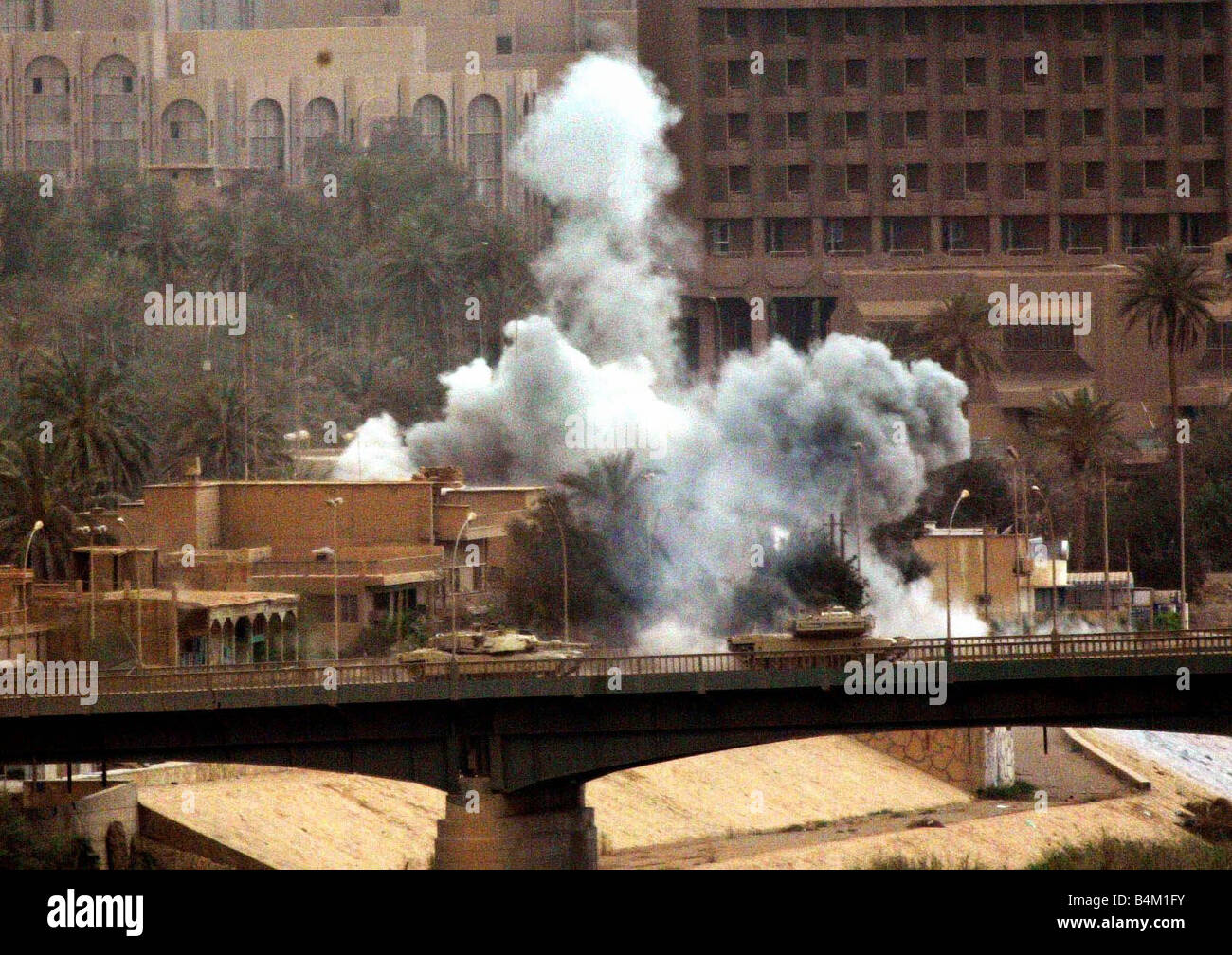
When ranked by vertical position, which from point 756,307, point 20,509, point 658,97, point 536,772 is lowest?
point 536,772

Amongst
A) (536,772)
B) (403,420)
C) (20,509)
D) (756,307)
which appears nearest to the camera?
(536,772)

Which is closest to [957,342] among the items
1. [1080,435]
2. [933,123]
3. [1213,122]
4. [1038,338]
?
[1038,338]

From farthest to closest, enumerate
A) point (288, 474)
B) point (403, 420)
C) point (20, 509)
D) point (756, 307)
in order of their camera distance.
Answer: point (756, 307), point (403, 420), point (288, 474), point (20, 509)

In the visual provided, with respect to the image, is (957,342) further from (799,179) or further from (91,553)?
(91,553)

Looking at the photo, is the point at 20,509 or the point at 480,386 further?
the point at 480,386

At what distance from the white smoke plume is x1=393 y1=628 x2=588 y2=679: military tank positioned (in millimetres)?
22810

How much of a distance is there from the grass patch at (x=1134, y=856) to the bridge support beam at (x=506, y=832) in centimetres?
1809

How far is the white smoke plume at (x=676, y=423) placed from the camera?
394ft

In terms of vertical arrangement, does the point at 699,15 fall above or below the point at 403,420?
above

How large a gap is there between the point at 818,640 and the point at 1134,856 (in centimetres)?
1415

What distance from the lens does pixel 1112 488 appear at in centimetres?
15575

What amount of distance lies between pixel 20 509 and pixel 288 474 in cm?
2882

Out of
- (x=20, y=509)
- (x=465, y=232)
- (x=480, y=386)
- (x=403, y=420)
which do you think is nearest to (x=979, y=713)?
(x=20, y=509)

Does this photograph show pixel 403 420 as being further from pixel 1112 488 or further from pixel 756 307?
pixel 1112 488
